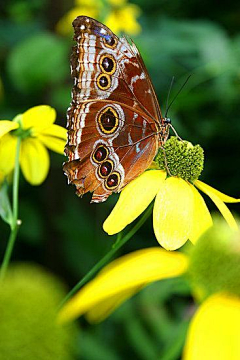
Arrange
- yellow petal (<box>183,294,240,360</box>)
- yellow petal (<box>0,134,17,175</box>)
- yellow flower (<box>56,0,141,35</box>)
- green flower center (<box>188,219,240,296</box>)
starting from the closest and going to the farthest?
1. yellow petal (<box>183,294,240,360</box>)
2. green flower center (<box>188,219,240,296</box>)
3. yellow petal (<box>0,134,17,175</box>)
4. yellow flower (<box>56,0,141,35</box>)

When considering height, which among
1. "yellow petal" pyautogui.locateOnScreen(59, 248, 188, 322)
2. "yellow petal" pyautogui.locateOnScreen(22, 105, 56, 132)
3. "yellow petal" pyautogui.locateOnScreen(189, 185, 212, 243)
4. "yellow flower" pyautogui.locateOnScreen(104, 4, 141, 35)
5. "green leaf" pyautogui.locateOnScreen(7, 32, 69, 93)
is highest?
"yellow flower" pyautogui.locateOnScreen(104, 4, 141, 35)

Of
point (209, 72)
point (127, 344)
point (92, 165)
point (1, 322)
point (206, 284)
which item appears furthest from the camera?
point (209, 72)

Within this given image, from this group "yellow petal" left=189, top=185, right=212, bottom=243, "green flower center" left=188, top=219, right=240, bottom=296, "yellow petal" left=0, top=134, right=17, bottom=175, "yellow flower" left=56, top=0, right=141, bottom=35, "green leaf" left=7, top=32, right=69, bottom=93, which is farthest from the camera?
"yellow flower" left=56, top=0, right=141, bottom=35

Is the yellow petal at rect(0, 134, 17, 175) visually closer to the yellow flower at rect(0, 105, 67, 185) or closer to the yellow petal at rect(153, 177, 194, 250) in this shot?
the yellow flower at rect(0, 105, 67, 185)

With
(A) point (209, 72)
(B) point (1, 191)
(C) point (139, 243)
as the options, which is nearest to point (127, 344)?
(C) point (139, 243)

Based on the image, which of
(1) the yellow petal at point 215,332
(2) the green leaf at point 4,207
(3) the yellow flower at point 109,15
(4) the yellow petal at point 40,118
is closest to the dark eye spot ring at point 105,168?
(4) the yellow petal at point 40,118

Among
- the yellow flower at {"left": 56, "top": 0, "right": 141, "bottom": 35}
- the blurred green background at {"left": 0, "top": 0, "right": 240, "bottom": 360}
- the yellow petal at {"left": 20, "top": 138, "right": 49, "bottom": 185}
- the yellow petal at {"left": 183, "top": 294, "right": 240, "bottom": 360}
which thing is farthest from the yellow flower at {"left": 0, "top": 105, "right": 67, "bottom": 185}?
the yellow flower at {"left": 56, "top": 0, "right": 141, "bottom": 35}

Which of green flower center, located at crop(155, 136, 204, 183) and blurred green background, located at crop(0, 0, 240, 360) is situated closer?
green flower center, located at crop(155, 136, 204, 183)

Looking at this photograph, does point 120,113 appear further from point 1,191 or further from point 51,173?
point 51,173
